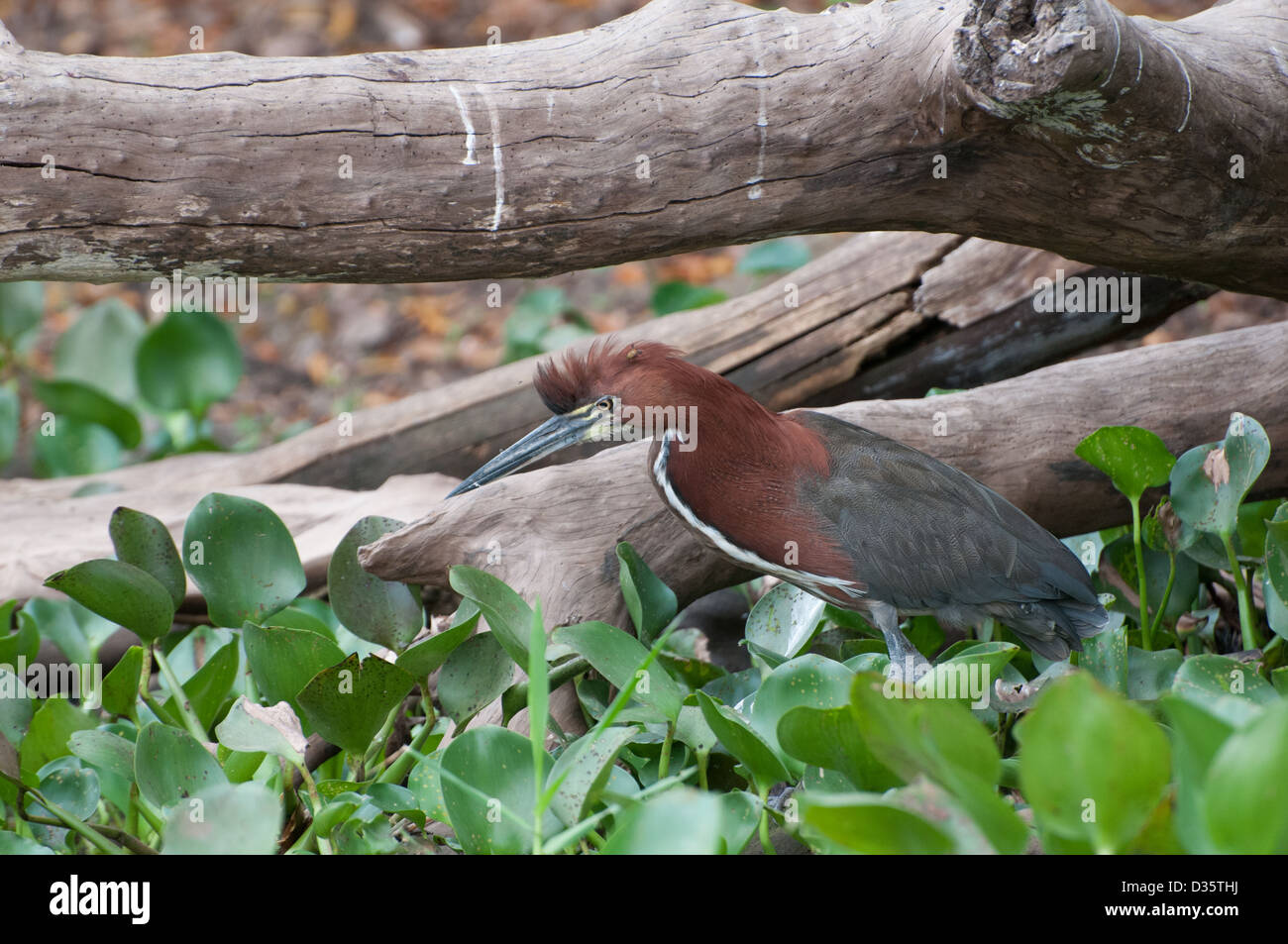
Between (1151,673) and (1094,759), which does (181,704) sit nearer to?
(1094,759)

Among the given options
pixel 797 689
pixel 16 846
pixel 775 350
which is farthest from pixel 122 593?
pixel 775 350

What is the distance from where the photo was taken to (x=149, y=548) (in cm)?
255

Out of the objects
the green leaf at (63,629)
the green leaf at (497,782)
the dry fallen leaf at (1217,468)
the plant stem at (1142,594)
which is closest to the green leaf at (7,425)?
the green leaf at (63,629)

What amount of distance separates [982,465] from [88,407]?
3.23 meters

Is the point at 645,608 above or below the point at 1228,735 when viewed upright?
below

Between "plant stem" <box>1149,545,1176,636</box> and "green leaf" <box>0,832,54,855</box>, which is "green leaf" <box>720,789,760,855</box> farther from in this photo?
"plant stem" <box>1149,545,1176,636</box>

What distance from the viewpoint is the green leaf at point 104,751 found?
2.02 m

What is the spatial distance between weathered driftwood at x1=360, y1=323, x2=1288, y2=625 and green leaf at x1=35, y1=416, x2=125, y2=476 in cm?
237

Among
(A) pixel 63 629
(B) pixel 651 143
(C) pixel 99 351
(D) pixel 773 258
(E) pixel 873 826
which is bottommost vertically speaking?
(A) pixel 63 629

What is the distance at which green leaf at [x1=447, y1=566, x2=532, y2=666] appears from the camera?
1975 millimetres

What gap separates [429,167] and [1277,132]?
1.74 metres
